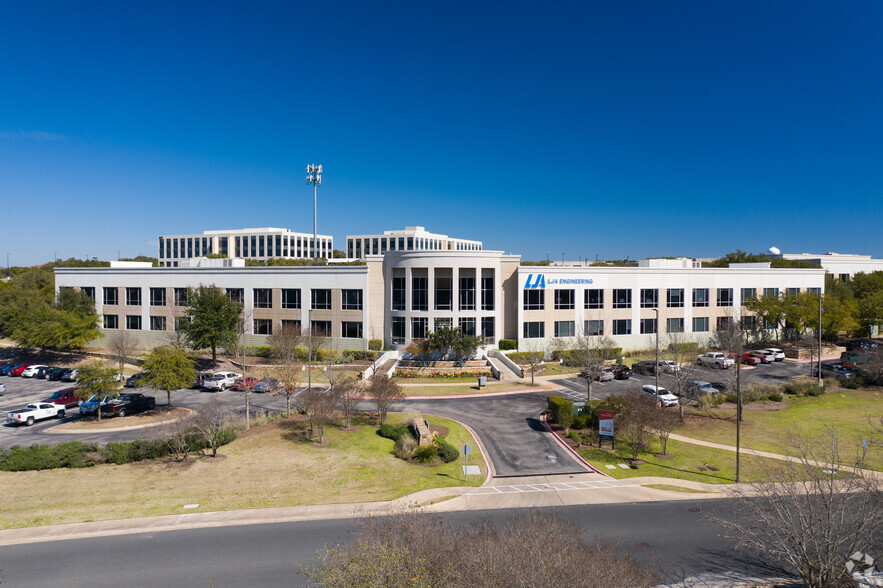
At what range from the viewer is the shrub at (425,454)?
91.0 ft

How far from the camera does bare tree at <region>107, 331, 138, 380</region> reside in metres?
51.1

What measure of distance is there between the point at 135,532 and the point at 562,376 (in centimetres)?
4191

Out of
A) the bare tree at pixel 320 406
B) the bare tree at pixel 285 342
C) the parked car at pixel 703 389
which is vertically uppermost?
the bare tree at pixel 285 342

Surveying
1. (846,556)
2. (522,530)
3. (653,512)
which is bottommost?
(653,512)

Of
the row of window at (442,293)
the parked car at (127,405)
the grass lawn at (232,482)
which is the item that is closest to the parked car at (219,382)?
the parked car at (127,405)

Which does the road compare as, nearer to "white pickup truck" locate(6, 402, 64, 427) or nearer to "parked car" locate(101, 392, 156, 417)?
"parked car" locate(101, 392, 156, 417)

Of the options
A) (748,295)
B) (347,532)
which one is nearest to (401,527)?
(347,532)

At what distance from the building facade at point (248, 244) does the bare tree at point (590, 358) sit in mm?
117302

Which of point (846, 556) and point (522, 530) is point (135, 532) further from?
point (846, 556)

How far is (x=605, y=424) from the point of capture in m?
30.3

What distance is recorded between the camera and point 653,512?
70.0 ft

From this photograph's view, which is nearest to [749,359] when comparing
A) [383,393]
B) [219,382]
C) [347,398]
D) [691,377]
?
[691,377]

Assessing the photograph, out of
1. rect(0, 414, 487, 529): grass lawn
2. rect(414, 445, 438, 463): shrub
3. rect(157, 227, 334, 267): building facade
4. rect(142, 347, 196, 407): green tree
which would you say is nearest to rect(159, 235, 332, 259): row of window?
rect(157, 227, 334, 267): building facade

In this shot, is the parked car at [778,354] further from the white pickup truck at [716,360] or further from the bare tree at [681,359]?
the bare tree at [681,359]
